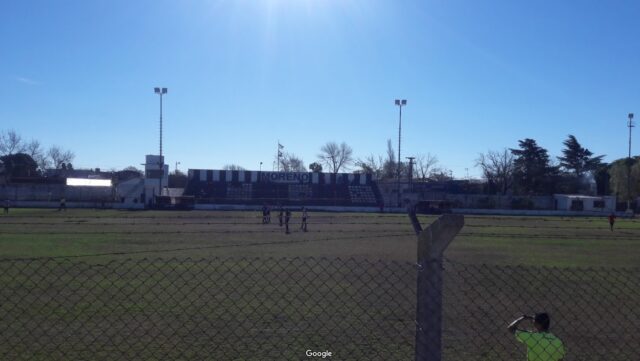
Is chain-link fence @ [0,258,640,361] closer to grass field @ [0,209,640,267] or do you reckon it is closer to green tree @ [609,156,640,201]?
grass field @ [0,209,640,267]

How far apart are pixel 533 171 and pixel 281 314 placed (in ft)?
304

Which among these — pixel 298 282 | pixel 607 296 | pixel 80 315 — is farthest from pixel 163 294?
pixel 607 296

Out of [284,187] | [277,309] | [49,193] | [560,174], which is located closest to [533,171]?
[560,174]

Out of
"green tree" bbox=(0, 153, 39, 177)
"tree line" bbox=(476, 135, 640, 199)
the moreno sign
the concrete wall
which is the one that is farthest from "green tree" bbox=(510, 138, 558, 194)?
"green tree" bbox=(0, 153, 39, 177)

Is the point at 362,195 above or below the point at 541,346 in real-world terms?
above

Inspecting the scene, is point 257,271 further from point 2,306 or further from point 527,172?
point 527,172

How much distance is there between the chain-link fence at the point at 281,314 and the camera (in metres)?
7.27

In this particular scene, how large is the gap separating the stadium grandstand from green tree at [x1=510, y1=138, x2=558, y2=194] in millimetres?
26276

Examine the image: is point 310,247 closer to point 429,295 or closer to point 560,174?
point 429,295

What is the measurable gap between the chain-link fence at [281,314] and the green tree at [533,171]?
281 ft

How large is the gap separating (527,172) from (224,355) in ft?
313

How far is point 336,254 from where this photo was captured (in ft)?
64.0

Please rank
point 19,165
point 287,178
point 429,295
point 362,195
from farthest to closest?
point 19,165 → point 287,178 → point 362,195 → point 429,295

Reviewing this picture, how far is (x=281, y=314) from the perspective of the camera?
920 centimetres
